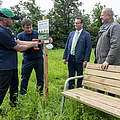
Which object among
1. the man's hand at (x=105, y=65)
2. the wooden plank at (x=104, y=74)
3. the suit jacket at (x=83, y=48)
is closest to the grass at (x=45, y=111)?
the wooden plank at (x=104, y=74)

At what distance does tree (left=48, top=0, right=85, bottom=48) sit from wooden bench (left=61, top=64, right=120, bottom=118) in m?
20.7

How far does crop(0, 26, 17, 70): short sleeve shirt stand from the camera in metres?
3.53

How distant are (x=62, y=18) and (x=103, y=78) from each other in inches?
954

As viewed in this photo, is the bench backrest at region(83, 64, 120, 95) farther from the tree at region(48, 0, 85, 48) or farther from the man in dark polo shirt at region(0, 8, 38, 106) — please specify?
the tree at region(48, 0, 85, 48)

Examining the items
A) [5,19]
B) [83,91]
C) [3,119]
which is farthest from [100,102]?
[5,19]

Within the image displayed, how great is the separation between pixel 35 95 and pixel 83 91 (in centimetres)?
102

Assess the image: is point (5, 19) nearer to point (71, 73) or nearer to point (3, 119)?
point (3, 119)

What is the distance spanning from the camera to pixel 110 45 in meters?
3.75

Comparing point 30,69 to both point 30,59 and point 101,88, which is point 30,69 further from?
point 101,88

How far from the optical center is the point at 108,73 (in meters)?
3.65

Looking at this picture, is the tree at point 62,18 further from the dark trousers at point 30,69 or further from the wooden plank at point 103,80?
the wooden plank at point 103,80

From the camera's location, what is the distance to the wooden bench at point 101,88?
3010mm

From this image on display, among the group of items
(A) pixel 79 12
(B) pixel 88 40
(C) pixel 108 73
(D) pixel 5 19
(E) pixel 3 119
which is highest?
(A) pixel 79 12

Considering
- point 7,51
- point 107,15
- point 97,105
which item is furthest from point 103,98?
point 7,51
